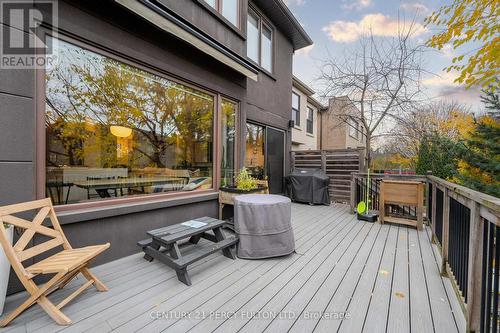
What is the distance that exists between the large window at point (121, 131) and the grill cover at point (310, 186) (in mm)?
3313

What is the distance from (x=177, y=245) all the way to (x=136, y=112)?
380 cm

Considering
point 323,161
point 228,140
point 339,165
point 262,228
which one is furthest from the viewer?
point 323,161

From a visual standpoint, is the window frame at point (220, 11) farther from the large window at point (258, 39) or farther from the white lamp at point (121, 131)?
the white lamp at point (121, 131)

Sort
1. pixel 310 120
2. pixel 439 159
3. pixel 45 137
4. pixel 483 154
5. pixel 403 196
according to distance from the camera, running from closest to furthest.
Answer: pixel 45 137 → pixel 403 196 → pixel 483 154 → pixel 439 159 → pixel 310 120

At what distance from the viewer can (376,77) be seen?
7.05 m

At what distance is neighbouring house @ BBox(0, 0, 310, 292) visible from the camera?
2279 millimetres

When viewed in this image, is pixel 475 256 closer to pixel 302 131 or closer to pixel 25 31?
pixel 25 31

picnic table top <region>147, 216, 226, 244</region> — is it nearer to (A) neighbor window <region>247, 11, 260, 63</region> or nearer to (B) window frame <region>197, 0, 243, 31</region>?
(B) window frame <region>197, 0, 243, 31</region>

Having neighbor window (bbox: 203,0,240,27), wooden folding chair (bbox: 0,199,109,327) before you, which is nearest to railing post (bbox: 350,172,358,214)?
neighbor window (bbox: 203,0,240,27)

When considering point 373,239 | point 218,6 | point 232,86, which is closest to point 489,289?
point 373,239

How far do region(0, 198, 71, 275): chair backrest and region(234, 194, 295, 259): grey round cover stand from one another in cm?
185

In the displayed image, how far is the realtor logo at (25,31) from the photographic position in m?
2.07

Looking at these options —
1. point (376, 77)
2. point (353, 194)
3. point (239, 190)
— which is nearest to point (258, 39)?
point (376, 77)

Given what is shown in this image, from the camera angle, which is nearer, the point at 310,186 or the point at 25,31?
the point at 25,31
